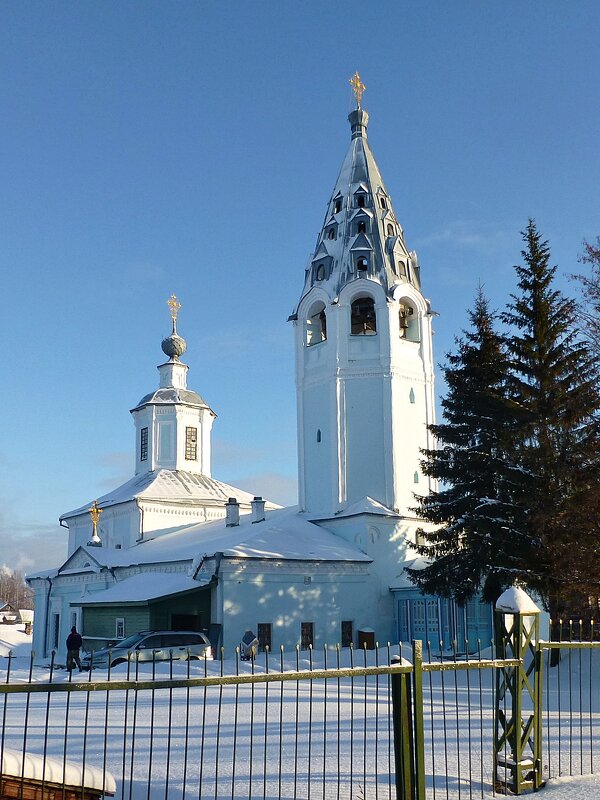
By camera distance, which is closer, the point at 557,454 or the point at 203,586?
the point at 557,454

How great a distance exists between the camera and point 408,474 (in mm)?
32344

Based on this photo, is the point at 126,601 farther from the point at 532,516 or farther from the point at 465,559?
the point at 532,516

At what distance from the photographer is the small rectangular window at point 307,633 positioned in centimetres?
2703

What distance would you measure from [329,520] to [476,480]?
32.6ft

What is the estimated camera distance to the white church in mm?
26938

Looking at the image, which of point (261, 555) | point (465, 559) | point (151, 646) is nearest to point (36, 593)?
point (261, 555)

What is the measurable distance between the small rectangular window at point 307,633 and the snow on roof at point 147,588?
3585 mm

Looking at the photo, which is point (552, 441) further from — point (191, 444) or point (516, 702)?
point (191, 444)

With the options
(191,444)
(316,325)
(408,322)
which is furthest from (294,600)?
(191,444)

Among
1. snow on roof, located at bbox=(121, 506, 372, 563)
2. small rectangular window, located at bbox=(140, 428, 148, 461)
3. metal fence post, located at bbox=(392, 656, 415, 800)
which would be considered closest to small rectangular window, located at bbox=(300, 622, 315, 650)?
snow on roof, located at bbox=(121, 506, 372, 563)

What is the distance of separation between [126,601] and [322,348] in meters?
12.8

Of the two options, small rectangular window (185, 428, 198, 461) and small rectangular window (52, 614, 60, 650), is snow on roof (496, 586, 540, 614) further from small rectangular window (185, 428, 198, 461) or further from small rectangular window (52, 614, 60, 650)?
small rectangular window (185, 428, 198, 461)

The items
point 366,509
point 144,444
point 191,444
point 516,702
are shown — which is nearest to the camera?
point 516,702

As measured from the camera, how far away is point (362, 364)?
3294cm
